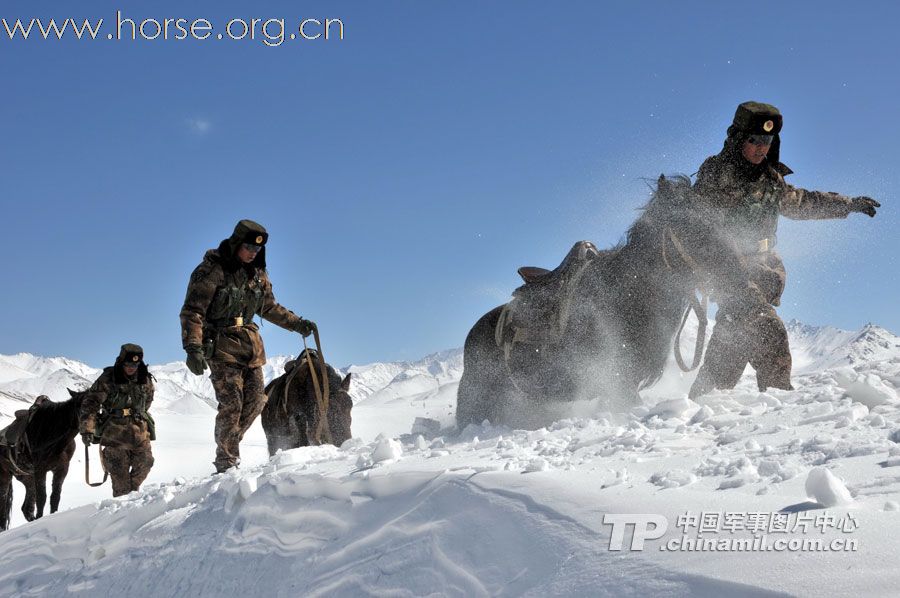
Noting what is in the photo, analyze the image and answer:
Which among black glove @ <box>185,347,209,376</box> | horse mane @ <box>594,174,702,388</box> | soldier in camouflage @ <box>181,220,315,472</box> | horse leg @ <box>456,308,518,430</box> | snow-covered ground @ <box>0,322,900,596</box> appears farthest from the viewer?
horse leg @ <box>456,308,518,430</box>

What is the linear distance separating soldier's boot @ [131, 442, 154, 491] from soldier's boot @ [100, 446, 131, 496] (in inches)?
3.6

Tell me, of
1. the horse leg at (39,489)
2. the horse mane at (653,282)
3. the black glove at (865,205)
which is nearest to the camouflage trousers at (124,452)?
the horse leg at (39,489)

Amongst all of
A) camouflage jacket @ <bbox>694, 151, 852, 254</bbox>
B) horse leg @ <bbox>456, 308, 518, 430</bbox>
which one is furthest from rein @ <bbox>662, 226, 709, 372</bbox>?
horse leg @ <bbox>456, 308, 518, 430</bbox>

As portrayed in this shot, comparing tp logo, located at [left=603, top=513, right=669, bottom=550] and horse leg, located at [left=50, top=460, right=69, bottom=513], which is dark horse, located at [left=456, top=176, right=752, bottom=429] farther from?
horse leg, located at [left=50, top=460, right=69, bottom=513]

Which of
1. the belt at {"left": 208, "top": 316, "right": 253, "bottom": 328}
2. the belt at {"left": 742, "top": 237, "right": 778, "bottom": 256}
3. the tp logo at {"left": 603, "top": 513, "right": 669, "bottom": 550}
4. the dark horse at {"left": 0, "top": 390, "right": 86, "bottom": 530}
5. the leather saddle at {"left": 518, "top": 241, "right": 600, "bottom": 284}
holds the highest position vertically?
the leather saddle at {"left": 518, "top": 241, "right": 600, "bottom": 284}

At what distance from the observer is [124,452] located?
8859 mm

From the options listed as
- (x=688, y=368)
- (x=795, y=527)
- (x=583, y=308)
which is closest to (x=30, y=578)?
(x=583, y=308)

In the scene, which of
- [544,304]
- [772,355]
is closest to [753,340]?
[772,355]

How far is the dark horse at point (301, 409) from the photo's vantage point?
838cm

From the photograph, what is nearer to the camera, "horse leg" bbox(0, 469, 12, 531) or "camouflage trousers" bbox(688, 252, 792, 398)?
"camouflage trousers" bbox(688, 252, 792, 398)

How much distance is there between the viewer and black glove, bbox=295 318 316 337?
7.30 meters

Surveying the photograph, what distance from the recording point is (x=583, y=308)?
6.06m

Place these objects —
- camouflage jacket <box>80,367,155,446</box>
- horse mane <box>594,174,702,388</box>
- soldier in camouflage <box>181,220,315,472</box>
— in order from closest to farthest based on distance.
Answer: horse mane <box>594,174,702,388</box> → soldier in camouflage <box>181,220,315,472</box> → camouflage jacket <box>80,367,155,446</box>

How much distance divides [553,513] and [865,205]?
4221 mm
